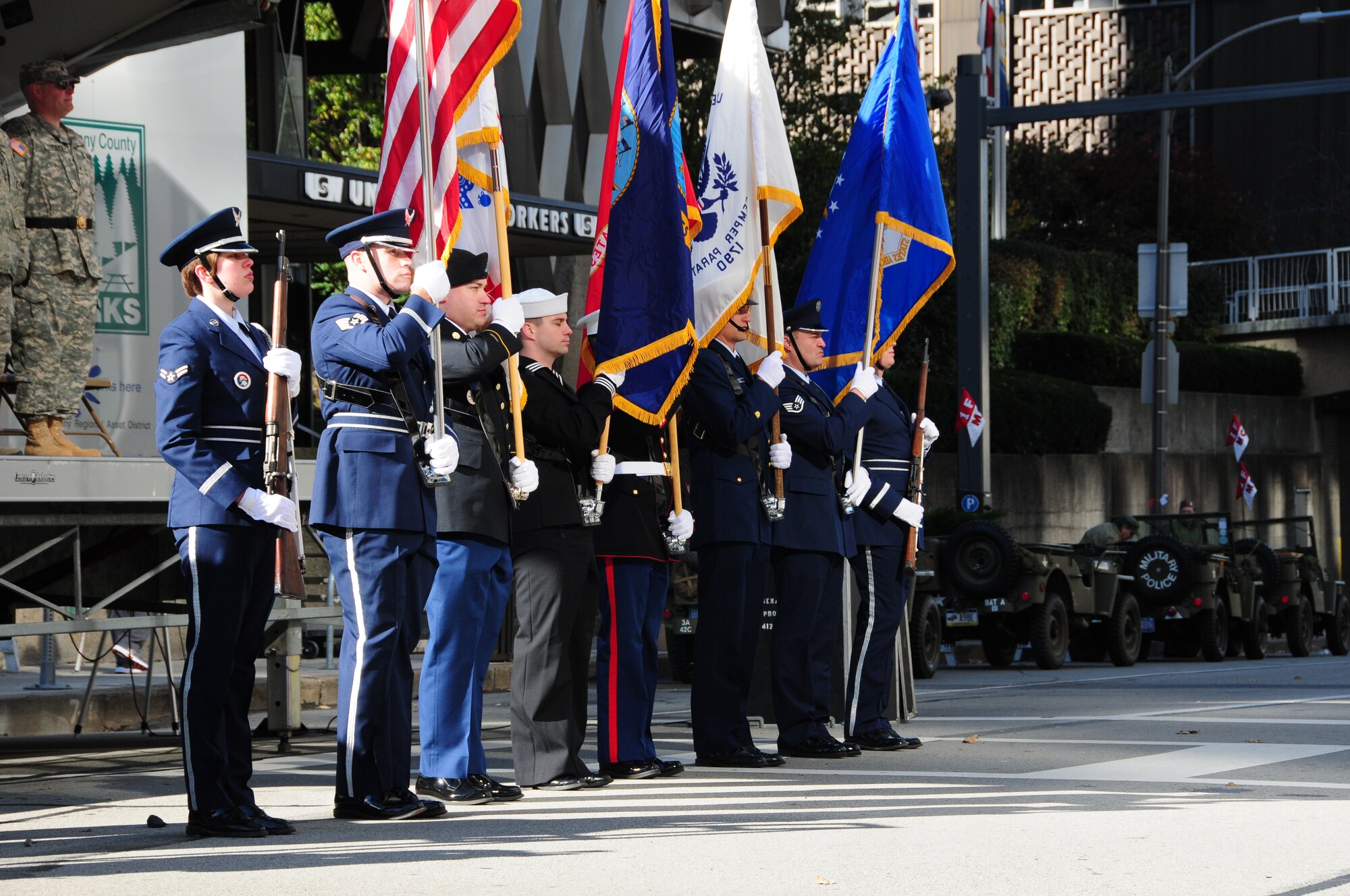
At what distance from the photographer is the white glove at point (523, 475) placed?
311 inches

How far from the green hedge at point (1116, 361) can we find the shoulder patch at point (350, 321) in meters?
29.3

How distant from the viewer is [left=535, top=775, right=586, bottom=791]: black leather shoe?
325 inches

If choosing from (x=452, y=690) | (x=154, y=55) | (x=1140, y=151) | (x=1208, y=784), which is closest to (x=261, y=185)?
(x=154, y=55)

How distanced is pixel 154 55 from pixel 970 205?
1090 cm

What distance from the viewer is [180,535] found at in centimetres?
707

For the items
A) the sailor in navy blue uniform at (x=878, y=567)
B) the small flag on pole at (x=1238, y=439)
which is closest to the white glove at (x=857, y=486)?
the sailor in navy blue uniform at (x=878, y=567)

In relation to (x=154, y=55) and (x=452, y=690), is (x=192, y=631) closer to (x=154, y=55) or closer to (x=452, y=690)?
(x=452, y=690)

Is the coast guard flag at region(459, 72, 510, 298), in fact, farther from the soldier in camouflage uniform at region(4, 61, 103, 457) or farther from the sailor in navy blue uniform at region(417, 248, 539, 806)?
the soldier in camouflage uniform at region(4, 61, 103, 457)

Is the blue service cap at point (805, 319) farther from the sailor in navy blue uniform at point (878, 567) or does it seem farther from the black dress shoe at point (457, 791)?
the black dress shoe at point (457, 791)

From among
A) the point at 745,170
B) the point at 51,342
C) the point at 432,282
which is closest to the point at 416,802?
the point at 432,282

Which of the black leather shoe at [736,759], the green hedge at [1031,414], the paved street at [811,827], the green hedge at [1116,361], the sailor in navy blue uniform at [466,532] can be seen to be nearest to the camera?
the paved street at [811,827]

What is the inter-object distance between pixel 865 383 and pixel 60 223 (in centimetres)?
416

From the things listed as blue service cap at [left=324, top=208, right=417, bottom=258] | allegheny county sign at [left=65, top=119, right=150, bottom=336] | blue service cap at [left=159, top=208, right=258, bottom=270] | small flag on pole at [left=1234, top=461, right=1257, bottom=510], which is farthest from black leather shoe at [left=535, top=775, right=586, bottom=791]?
small flag on pole at [left=1234, top=461, right=1257, bottom=510]

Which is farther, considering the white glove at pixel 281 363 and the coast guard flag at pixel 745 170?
the coast guard flag at pixel 745 170
